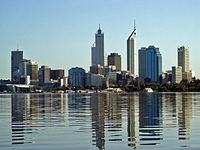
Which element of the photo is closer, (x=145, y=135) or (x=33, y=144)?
(x=33, y=144)

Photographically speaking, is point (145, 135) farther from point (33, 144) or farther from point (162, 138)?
point (33, 144)

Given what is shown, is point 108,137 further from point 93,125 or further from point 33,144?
point 93,125

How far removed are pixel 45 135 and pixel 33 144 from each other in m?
3.85

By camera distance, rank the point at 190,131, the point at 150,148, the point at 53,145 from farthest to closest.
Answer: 1. the point at 190,131
2. the point at 53,145
3. the point at 150,148

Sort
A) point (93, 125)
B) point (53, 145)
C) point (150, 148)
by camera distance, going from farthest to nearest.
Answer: point (93, 125) < point (53, 145) < point (150, 148)

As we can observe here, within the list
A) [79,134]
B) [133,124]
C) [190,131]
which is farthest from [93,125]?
[190,131]

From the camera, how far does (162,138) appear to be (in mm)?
25078

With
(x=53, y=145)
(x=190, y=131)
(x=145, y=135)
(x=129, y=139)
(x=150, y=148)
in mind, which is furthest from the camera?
(x=190, y=131)

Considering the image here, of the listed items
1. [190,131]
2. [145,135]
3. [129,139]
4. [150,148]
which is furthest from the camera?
[190,131]

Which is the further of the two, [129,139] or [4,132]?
[4,132]

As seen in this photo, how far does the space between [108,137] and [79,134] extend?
106 inches

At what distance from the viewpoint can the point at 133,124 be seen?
3397cm

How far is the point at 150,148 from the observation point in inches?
851

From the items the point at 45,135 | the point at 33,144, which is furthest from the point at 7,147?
the point at 45,135
